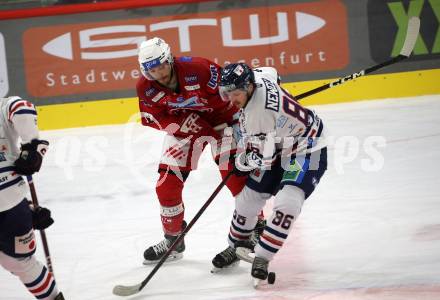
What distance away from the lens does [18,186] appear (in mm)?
3145

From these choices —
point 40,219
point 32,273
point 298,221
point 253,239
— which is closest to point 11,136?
point 40,219

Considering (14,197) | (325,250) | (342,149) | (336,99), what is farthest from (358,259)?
(336,99)

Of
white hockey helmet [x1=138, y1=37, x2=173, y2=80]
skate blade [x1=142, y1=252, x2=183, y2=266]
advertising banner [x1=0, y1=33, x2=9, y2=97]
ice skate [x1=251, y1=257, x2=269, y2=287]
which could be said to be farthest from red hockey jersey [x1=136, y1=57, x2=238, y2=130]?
advertising banner [x1=0, y1=33, x2=9, y2=97]

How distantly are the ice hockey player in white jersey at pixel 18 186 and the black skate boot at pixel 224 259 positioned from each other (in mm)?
932

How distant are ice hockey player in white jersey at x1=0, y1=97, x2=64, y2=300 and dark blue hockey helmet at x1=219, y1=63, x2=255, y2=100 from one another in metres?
0.82

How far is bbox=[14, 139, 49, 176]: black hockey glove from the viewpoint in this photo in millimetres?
3049

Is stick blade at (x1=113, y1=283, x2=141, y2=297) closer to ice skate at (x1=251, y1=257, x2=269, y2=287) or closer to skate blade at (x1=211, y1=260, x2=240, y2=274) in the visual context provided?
skate blade at (x1=211, y1=260, x2=240, y2=274)

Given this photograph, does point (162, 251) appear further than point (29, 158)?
Yes

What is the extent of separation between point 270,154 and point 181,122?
756 mm

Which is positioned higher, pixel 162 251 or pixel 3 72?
pixel 3 72

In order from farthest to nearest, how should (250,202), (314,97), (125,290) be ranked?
(314,97) < (250,202) < (125,290)

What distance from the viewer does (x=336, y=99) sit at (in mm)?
7395

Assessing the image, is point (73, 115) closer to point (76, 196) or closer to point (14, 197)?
point (76, 196)

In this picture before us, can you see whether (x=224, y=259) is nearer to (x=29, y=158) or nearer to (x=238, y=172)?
(x=238, y=172)
